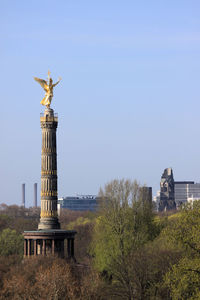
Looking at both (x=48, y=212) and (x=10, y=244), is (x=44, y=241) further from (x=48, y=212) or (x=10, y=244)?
(x=10, y=244)

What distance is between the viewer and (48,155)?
3802 inches

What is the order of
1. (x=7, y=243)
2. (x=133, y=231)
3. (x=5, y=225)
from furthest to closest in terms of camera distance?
(x=5, y=225) < (x=7, y=243) < (x=133, y=231)

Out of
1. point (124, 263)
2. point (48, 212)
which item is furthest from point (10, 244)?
point (124, 263)

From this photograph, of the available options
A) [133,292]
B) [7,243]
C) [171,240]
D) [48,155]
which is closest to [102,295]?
[133,292]

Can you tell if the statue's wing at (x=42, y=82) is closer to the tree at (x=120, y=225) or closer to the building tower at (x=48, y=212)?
the building tower at (x=48, y=212)

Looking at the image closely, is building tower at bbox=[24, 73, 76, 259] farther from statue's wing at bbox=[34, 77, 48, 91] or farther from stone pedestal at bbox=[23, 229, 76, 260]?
statue's wing at bbox=[34, 77, 48, 91]

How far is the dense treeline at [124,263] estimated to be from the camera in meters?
49.3

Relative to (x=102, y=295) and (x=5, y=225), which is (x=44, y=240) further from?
(x=5, y=225)

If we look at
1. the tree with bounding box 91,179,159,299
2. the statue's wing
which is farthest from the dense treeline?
the statue's wing

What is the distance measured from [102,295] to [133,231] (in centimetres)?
2492

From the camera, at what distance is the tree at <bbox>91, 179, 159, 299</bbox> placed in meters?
82.6

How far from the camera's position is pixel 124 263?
65688mm

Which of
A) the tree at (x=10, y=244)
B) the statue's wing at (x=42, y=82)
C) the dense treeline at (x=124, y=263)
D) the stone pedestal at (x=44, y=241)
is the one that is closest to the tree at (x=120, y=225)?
the dense treeline at (x=124, y=263)

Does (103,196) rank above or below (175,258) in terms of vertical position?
above
